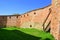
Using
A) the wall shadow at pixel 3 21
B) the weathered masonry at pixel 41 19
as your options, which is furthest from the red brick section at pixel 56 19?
the wall shadow at pixel 3 21

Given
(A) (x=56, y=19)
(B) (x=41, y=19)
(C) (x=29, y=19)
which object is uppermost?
(C) (x=29, y=19)

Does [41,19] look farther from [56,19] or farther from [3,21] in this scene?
[3,21]

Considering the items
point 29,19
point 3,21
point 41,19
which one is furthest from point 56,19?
point 3,21

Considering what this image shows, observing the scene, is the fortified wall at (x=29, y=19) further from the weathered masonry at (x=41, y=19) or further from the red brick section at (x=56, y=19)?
the red brick section at (x=56, y=19)

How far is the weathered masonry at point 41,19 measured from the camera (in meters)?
12.6

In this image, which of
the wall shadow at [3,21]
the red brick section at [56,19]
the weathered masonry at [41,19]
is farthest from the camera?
the wall shadow at [3,21]

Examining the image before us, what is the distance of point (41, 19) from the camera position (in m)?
17.3

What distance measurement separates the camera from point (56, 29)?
1248 cm

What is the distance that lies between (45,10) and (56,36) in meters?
5.09

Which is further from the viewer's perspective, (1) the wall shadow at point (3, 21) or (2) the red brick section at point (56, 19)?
(1) the wall shadow at point (3, 21)

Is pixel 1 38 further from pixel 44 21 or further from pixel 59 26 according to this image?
pixel 44 21

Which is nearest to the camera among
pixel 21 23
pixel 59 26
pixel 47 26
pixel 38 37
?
pixel 59 26

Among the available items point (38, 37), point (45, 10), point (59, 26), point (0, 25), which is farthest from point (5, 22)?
point (59, 26)

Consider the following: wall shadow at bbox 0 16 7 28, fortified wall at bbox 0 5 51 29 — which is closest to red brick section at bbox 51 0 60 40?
fortified wall at bbox 0 5 51 29
